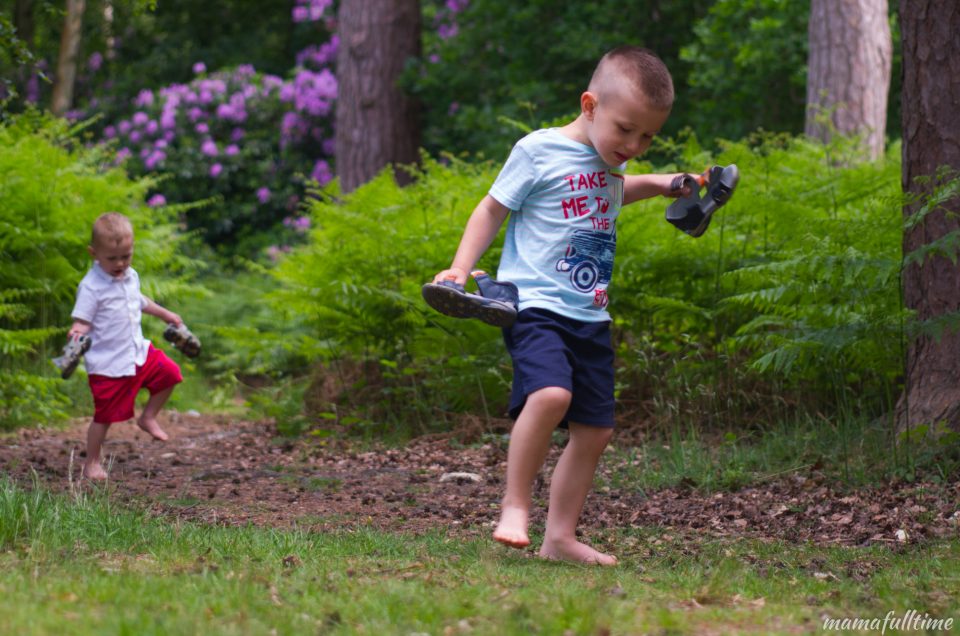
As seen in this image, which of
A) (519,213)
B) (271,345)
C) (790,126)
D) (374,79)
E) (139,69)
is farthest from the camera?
(139,69)

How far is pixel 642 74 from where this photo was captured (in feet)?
12.2

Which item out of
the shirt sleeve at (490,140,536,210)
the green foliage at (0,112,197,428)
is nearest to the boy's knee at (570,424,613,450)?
the shirt sleeve at (490,140,536,210)

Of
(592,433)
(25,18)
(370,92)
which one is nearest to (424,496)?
(592,433)

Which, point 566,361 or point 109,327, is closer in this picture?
point 566,361

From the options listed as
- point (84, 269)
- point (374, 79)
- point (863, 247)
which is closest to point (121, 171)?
point (84, 269)

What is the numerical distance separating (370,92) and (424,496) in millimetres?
8511

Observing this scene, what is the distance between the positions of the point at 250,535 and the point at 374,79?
388 inches

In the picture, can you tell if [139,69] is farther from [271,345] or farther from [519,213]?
[519,213]

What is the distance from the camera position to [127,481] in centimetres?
562

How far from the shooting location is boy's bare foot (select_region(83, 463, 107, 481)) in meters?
5.75

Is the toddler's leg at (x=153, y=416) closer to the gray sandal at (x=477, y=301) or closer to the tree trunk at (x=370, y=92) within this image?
the gray sandal at (x=477, y=301)

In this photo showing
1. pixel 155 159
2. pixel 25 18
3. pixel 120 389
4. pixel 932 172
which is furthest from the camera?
pixel 25 18

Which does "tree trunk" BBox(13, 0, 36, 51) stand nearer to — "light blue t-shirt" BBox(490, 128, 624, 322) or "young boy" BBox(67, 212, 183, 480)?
"young boy" BBox(67, 212, 183, 480)
